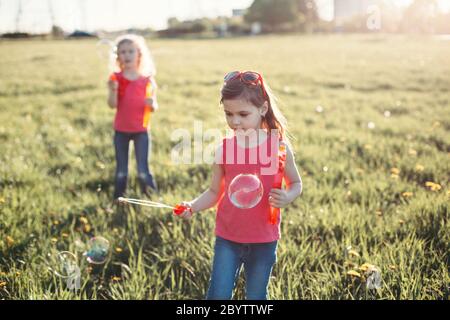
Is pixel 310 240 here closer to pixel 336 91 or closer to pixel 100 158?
pixel 100 158

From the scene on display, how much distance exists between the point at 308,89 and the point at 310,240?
349 inches

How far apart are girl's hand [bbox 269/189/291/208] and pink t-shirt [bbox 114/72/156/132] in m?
2.75

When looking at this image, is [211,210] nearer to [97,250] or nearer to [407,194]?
[97,250]

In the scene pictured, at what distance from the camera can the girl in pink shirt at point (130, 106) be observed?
491 centimetres

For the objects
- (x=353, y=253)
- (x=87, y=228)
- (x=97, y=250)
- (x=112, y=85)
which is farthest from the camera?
(x=112, y=85)

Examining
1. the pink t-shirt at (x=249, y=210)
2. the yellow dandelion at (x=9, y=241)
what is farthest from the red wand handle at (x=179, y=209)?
the yellow dandelion at (x=9, y=241)

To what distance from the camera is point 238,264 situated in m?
2.64

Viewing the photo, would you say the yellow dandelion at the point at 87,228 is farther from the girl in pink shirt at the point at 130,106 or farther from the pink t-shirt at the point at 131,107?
the pink t-shirt at the point at 131,107

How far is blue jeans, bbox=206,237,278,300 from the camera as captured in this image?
8.41 ft

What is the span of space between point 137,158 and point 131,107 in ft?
1.69

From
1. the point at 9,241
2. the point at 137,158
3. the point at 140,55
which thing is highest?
the point at 140,55

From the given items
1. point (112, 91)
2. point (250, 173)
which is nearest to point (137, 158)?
point (112, 91)

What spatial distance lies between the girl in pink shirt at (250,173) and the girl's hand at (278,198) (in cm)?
3
